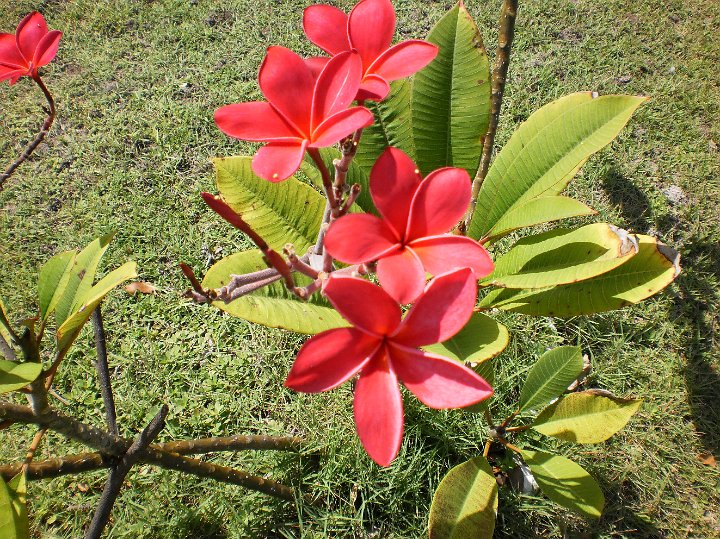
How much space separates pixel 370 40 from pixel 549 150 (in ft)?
2.21

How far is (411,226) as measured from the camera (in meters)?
0.68

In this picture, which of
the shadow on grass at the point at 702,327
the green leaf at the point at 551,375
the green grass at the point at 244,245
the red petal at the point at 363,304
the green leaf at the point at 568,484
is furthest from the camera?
the shadow on grass at the point at 702,327

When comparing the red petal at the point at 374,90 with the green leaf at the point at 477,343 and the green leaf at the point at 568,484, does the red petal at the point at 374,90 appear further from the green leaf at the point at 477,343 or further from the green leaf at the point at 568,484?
the green leaf at the point at 568,484

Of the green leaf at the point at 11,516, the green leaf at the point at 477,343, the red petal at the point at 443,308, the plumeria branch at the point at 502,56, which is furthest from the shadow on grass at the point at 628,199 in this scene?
the green leaf at the point at 11,516

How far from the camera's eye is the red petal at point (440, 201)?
68 cm

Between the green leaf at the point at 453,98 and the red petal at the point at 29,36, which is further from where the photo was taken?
the green leaf at the point at 453,98

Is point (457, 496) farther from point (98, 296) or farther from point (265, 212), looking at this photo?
point (98, 296)

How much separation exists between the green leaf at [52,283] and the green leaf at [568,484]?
54.1 inches

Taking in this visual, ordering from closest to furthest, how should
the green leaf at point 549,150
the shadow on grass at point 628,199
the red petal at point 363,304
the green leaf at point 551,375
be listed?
the red petal at point 363,304 → the green leaf at point 549,150 → the green leaf at point 551,375 → the shadow on grass at point 628,199

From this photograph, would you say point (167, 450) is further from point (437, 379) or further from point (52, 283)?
point (437, 379)

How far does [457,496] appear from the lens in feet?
4.15

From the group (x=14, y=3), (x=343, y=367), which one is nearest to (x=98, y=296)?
(x=343, y=367)

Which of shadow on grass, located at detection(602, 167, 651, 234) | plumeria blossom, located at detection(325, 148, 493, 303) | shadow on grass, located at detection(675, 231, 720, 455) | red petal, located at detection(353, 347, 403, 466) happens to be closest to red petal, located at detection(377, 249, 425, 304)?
plumeria blossom, located at detection(325, 148, 493, 303)

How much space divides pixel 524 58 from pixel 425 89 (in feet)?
7.13
